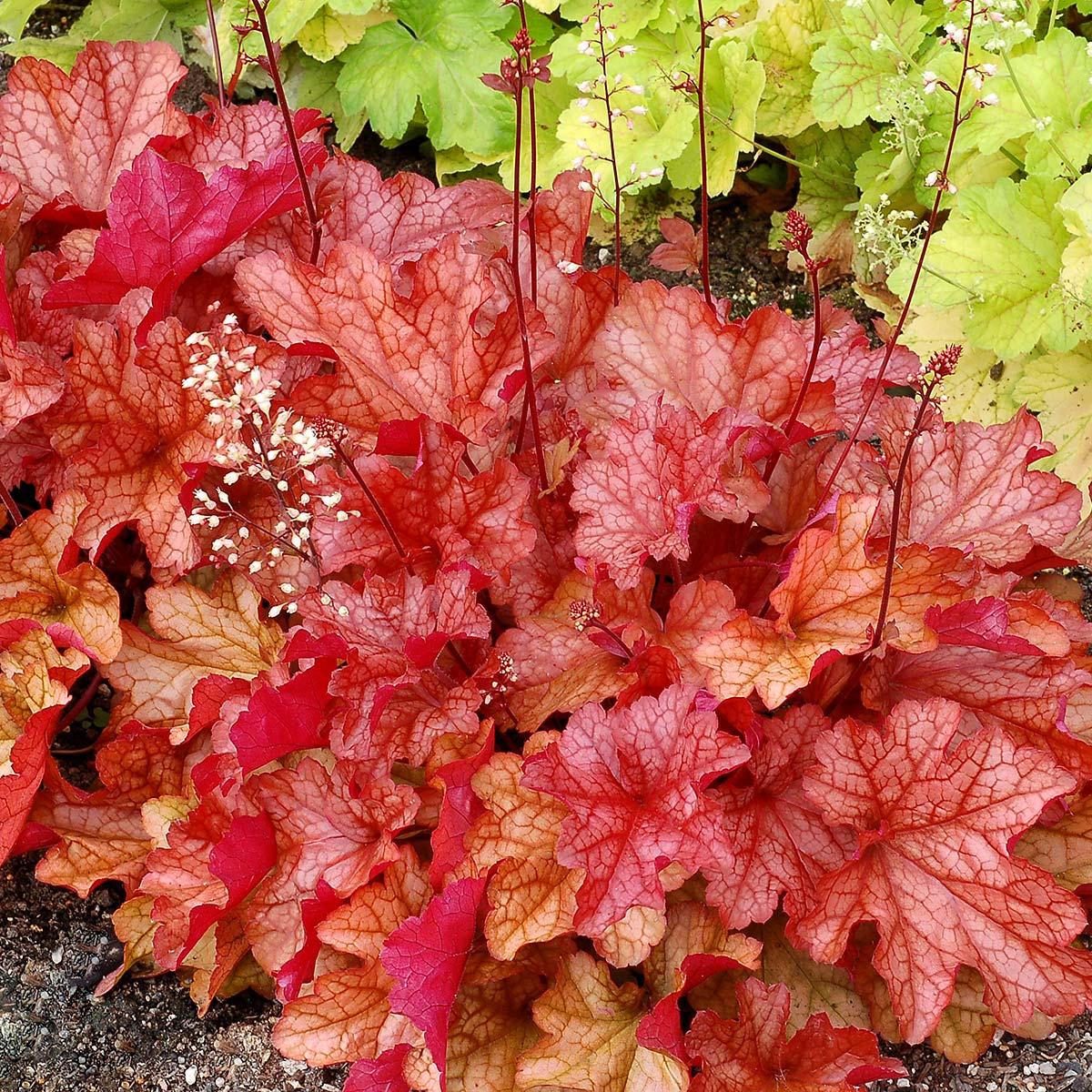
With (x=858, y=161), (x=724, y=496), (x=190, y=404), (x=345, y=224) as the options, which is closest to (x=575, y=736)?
(x=724, y=496)

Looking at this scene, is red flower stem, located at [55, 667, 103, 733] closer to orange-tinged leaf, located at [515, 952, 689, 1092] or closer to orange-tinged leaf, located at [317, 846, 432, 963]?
orange-tinged leaf, located at [317, 846, 432, 963]

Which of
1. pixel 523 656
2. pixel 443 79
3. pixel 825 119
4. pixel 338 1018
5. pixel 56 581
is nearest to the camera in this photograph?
pixel 338 1018

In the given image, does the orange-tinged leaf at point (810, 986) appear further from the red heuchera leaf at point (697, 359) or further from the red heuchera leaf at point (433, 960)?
the red heuchera leaf at point (697, 359)

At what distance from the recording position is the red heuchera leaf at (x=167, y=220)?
1979 mm

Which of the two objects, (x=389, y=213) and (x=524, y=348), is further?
(x=389, y=213)

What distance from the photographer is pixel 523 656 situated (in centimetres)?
191

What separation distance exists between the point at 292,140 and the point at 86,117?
0.69 meters

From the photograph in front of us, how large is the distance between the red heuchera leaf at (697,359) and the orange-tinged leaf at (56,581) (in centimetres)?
85

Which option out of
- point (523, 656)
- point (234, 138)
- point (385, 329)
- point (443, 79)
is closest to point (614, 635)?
point (523, 656)

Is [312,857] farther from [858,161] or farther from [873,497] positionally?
[858,161]

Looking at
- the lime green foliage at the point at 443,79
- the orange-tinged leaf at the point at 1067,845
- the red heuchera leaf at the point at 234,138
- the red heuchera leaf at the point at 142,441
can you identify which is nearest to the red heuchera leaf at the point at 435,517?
the red heuchera leaf at the point at 142,441

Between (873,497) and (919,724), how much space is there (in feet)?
1.03

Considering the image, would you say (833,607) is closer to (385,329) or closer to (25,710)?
(385,329)

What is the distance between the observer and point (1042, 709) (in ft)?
6.17
